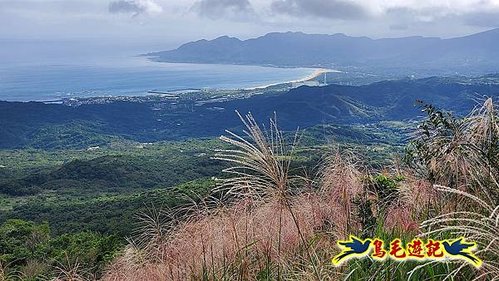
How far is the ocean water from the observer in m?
114

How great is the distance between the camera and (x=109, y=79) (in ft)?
451

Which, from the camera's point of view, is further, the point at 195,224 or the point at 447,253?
the point at 195,224

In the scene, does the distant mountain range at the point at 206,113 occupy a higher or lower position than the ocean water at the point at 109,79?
lower

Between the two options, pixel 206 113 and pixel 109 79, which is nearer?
pixel 206 113

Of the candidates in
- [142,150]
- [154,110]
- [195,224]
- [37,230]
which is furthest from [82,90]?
[195,224]

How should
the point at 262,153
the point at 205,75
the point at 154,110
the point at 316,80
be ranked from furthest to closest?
the point at 205,75 → the point at 316,80 → the point at 154,110 → the point at 262,153

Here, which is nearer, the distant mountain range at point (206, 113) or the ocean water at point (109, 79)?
the distant mountain range at point (206, 113)

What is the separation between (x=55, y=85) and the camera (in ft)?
410

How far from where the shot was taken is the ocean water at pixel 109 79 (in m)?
114

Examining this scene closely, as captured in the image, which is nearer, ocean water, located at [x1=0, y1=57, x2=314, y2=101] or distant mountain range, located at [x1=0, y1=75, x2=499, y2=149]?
distant mountain range, located at [x1=0, y1=75, x2=499, y2=149]

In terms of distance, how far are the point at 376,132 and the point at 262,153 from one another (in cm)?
5760

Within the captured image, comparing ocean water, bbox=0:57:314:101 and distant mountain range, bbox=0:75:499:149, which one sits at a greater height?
ocean water, bbox=0:57:314:101

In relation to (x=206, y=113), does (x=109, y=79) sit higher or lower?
higher

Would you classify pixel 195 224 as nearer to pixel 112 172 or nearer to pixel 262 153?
pixel 262 153
